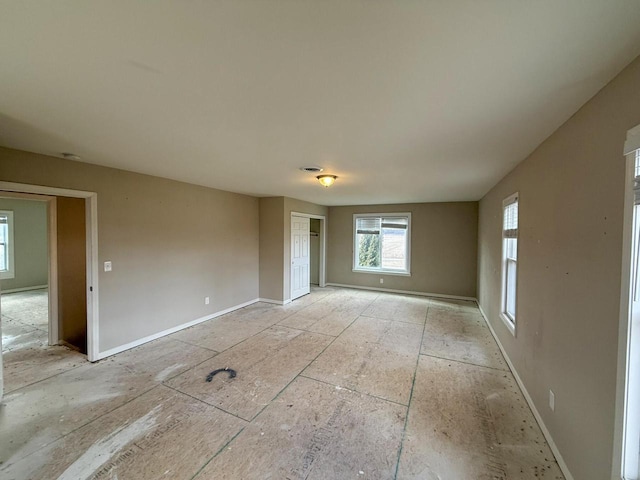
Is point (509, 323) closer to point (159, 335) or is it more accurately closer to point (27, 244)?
point (159, 335)

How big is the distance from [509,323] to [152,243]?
4918 mm

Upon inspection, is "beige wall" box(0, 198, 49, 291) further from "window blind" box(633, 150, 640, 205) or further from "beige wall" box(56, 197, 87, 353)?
"window blind" box(633, 150, 640, 205)

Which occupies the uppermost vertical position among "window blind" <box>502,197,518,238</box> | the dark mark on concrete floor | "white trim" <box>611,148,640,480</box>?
"window blind" <box>502,197,518,238</box>

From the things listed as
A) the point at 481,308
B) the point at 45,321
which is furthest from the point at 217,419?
the point at 481,308

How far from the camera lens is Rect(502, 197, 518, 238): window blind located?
2.98m

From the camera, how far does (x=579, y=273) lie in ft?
5.18

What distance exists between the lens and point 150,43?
107cm

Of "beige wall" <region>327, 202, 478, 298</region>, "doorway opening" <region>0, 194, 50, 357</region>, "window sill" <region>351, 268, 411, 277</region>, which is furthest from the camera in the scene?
"window sill" <region>351, 268, 411, 277</region>

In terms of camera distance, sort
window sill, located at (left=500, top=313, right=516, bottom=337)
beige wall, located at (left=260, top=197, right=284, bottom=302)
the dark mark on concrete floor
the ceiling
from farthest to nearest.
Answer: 1. beige wall, located at (left=260, top=197, right=284, bottom=302)
2. window sill, located at (left=500, top=313, right=516, bottom=337)
3. the dark mark on concrete floor
4. the ceiling

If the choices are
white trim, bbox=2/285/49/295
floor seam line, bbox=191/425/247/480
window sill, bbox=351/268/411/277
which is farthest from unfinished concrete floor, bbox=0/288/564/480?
white trim, bbox=2/285/49/295

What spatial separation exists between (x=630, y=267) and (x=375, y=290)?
589 centimetres

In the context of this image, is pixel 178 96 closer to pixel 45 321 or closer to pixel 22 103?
pixel 22 103

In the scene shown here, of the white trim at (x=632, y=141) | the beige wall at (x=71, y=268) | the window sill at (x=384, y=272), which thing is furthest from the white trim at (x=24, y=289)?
the white trim at (x=632, y=141)

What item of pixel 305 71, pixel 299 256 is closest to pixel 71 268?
pixel 299 256
